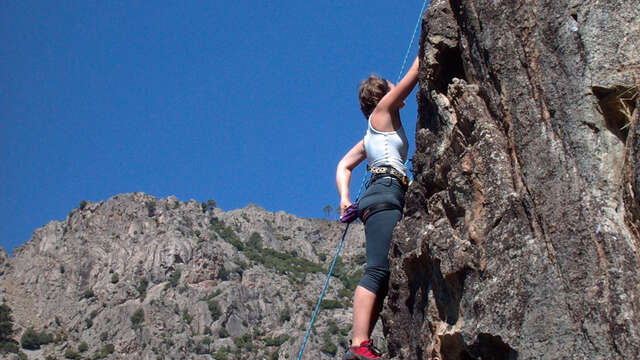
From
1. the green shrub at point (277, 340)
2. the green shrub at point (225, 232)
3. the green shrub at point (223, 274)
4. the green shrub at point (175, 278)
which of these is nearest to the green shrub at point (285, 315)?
the green shrub at point (277, 340)

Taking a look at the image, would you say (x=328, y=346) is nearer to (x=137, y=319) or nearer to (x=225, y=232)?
(x=137, y=319)

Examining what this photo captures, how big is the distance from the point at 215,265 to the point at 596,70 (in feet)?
324

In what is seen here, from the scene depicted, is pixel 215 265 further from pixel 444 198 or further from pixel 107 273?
pixel 444 198

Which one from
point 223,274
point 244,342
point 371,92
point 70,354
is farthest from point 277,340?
point 371,92

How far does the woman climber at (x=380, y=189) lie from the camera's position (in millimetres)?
6254

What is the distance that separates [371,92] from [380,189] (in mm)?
854

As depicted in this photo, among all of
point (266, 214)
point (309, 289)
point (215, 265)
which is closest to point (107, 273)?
point (215, 265)

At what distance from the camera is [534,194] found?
486 centimetres

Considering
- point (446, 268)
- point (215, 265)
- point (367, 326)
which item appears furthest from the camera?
point (215, 265)

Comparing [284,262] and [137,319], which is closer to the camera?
[137,319]

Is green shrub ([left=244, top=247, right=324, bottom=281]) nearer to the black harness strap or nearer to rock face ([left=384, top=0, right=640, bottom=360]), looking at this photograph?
the black harness strap

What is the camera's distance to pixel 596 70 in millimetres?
4777

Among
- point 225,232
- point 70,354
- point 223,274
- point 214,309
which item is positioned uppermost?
point 225,232

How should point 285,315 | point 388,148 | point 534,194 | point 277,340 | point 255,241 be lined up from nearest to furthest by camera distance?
point 534,194 < point 388,148 < point 277,340 < point 285,315 < point 255,241
